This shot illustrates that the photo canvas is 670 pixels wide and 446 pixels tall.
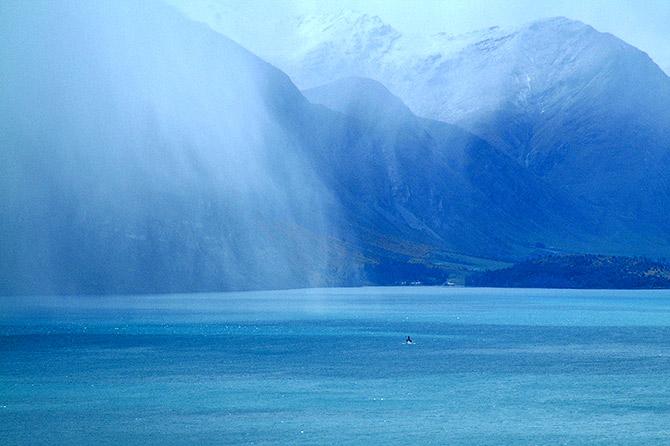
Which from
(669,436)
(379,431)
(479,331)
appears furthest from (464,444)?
(479,331)

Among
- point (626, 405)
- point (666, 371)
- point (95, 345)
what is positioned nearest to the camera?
point (626, 405)

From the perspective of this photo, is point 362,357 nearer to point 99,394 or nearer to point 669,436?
point 99,394

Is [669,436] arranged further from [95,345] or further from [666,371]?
[95,345]

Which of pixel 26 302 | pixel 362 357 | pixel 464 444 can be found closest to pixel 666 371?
pixel 362 357

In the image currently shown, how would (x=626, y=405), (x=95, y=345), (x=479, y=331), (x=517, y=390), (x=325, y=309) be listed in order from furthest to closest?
1. (x=325, y=309)
2. (x=479, y=331)
3. (x=95, y=345)
4. (x=517, y=390)
5. (x=626, y=405)

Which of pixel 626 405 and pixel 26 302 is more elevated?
pixel 626 405

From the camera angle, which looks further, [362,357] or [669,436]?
[362,357]
